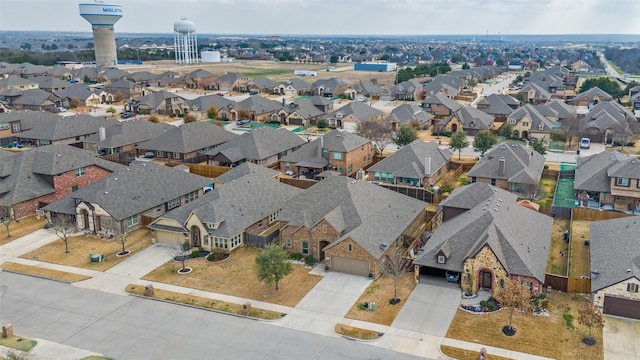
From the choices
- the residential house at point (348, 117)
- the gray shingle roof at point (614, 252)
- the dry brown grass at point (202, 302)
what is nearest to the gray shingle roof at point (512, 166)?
the gray shingle roof at point (614, 252)

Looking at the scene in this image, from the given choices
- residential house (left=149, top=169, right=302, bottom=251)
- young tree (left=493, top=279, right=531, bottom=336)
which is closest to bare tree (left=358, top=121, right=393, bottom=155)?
residential house (left=149, top=169, right=302, bottom=251)

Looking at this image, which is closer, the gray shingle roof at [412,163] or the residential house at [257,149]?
the gray shingle roof at [412,163]

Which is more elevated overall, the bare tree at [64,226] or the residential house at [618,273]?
the residential house at [618,273]

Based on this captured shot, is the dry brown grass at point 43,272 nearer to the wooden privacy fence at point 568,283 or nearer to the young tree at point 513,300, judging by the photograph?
the young tree at point 513,300

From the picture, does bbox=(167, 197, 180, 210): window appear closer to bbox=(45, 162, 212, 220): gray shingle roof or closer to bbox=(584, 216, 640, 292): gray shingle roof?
bbox=(45, 162, 212, 220): gray shingle roof

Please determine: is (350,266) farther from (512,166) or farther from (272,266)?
(512,166)

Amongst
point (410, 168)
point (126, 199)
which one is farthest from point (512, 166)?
point (126, 199)
